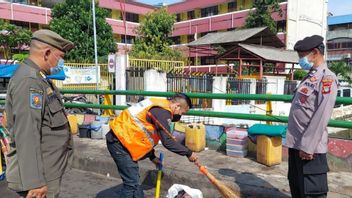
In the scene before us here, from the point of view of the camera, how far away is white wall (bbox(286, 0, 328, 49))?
3053 cm

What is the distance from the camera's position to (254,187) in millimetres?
3773

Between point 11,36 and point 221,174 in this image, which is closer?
point 221,174

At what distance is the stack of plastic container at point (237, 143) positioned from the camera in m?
4.96

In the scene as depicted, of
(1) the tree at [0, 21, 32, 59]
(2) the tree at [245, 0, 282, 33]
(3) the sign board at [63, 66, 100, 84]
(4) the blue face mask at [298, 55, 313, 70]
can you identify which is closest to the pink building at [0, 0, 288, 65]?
(2) the tree at [245, 0, 282, 33]

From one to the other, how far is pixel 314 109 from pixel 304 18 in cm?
3207

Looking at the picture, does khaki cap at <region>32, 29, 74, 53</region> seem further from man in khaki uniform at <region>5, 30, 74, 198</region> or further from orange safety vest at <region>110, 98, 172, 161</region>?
orange safety vest at <region>110, 98, 172, 161</region>

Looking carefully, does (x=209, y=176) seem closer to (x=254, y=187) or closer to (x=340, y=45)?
Answer: (x=254, y=187)

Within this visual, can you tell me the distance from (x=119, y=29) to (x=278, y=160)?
36516 mm

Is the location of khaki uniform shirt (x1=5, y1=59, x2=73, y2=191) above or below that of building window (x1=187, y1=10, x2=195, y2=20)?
below

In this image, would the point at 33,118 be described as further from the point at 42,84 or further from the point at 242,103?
the point at 242,103

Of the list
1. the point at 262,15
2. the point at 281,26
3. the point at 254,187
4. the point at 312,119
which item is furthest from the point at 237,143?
the point at 281,26

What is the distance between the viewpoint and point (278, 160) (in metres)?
4.57

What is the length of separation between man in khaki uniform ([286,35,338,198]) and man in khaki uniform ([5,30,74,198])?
1.87 metres

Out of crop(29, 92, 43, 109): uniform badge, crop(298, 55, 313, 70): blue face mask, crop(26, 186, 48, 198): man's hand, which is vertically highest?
crop(298, 55, 313, 70): blue face mask
